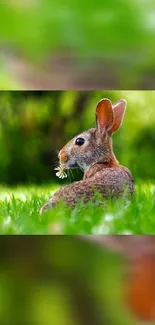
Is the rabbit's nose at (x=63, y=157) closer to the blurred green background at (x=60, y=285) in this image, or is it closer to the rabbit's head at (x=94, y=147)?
the rabbit's head at (x=94, y=147)

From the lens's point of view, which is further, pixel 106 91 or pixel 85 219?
pixel 106 91

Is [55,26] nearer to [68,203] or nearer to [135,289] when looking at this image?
[68,203]

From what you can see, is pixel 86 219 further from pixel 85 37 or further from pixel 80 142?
pixel 85 37

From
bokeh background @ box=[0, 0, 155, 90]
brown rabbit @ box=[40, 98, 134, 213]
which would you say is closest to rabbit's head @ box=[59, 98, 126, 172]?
brown rabbit @ box=[40, 98, 134, 213]

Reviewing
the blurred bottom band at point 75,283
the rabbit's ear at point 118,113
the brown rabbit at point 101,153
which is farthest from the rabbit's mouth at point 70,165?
the blurred bottom band at point 75,283

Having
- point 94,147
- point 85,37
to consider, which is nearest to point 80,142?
point 94,147

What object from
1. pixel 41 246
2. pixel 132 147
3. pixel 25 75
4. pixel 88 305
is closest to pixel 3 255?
pixel 41 246

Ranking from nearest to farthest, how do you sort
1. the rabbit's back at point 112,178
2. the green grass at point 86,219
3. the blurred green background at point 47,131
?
the green grass at point 86,219, the rabbit's back at point 112,178, the blurred green background at point 47,131

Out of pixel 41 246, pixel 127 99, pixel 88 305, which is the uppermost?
pixel 127 99
